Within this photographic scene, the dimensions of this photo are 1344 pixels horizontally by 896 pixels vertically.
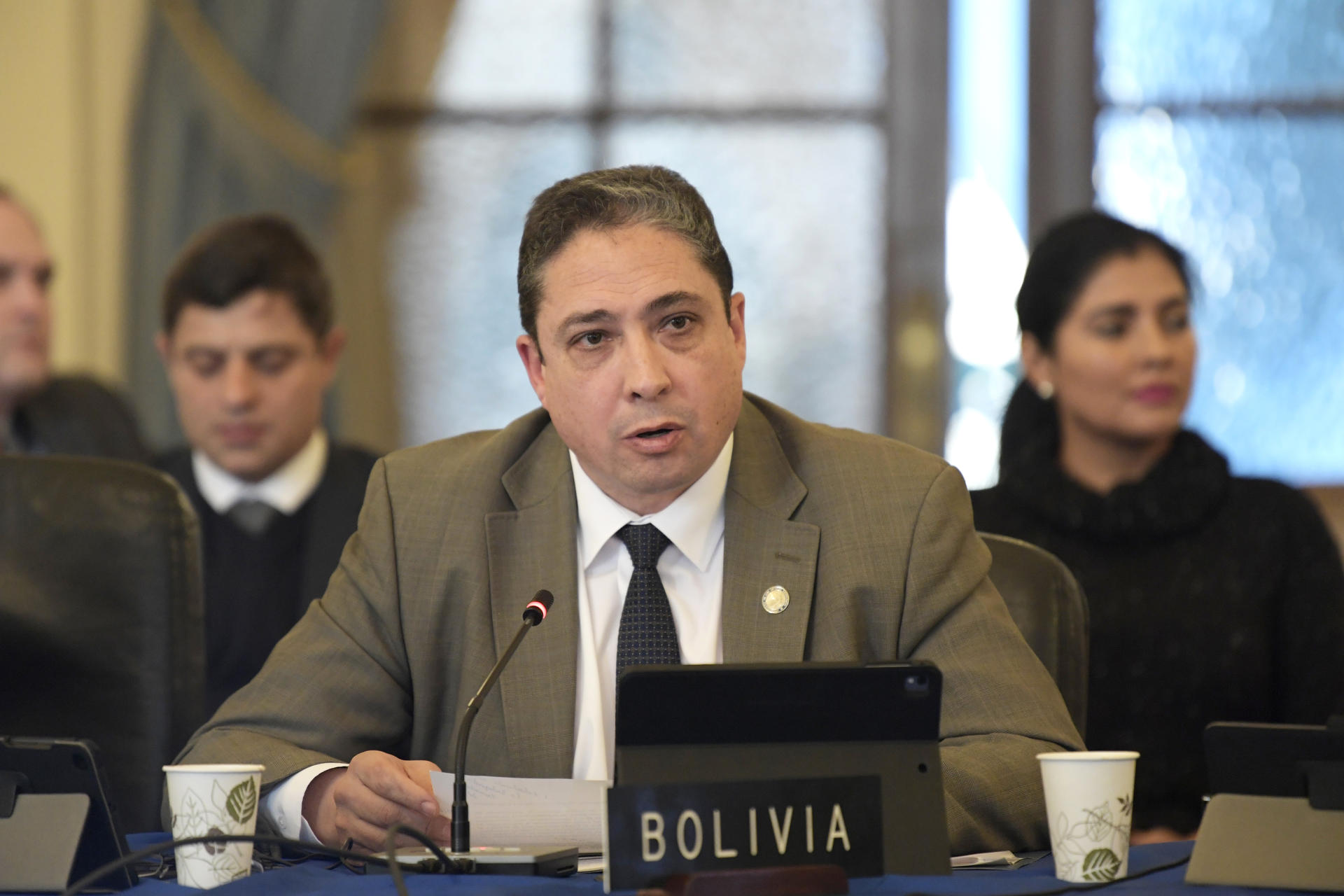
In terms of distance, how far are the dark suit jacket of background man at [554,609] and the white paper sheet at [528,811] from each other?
0.30 meters

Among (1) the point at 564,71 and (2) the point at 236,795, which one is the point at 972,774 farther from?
(1) the point at 564,71

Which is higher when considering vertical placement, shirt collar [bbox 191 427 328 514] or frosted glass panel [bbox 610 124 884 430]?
frosted glass panel [bbox 610 124 884 430]

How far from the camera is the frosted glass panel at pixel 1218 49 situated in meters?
4.01

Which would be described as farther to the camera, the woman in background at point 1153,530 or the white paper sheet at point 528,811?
the woman in background at point 1153,530

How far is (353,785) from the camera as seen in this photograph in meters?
1.44

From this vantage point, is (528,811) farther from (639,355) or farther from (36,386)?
(36,386)

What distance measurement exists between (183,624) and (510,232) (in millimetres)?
2468

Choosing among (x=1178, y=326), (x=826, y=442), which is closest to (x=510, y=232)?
(x=1178, y=326)

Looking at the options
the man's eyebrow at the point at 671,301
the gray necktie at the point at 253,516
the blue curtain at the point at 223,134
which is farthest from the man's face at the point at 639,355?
the blue curtain at the point at 223,134

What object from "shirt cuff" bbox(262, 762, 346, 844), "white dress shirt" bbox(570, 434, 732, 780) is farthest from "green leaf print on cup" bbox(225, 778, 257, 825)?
"white dress shirt" bbox(570, 434, 732, 780)

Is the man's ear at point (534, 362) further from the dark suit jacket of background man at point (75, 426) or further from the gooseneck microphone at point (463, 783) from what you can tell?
the dark suit jacket of background man at point (75, 426)

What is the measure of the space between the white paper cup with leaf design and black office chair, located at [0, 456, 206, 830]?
0.55 meters

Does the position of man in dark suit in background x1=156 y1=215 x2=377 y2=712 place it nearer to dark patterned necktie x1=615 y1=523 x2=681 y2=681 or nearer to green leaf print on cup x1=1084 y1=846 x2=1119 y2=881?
dark patterned necktie x1=615 y1=523 x2=681 y2=681

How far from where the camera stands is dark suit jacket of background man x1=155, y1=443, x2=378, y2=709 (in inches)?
110
